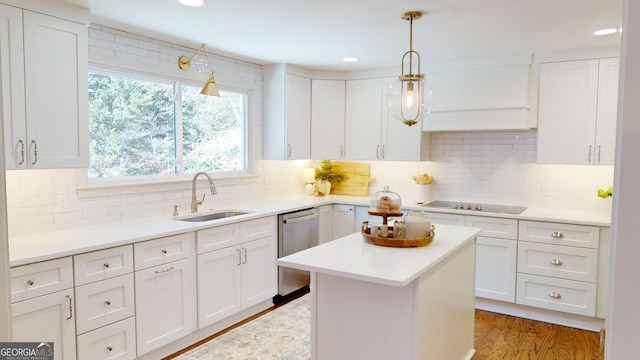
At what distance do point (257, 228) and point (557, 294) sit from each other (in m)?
2.61

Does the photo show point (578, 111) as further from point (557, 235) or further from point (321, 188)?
point (321, 188)

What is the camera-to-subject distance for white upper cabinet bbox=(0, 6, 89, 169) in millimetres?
2416

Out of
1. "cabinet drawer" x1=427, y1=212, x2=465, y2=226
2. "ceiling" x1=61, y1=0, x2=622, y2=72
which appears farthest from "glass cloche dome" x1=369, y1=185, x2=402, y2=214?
"cabinet drawer" x1=427, y1=212, x2=465, y2=226

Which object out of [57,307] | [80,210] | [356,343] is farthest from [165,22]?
[356,343]

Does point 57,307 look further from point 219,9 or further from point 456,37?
point 456,37

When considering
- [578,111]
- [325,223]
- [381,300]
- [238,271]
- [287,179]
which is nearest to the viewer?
[381,300]

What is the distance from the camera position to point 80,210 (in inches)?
122

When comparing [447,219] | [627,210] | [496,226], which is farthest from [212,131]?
[627,210]

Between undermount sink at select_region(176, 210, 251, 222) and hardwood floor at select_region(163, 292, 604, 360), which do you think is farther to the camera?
undermount sink at select_region(176, 210, 251, 222)

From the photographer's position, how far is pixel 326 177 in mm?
5270

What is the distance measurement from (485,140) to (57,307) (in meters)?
3.96

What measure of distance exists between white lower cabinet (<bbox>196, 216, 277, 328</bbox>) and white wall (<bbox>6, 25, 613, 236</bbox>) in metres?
0.62

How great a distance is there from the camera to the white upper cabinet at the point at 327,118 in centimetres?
490

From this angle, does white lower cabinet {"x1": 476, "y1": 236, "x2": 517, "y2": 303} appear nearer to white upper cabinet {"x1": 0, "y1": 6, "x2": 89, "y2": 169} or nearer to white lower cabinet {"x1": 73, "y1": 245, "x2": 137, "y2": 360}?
white lower cabinet {"x1": 73, "y1": 245, "x2": 137, "y2": 360}
